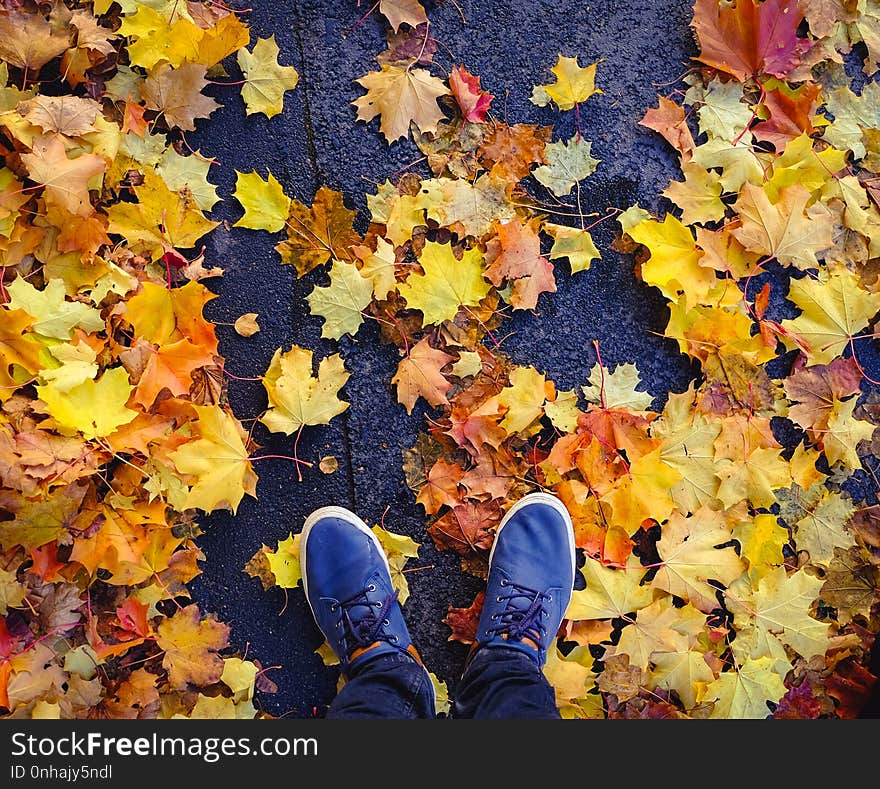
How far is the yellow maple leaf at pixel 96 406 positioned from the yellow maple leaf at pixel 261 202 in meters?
0.53

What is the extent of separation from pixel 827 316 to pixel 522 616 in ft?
3.85

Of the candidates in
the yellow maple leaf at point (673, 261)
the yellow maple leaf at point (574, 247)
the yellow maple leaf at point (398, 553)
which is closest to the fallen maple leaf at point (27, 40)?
the yellow maple leaf at point (574, 247)

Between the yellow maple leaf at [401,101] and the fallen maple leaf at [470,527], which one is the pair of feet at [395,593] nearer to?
the fallen maple leaf at [470,527]

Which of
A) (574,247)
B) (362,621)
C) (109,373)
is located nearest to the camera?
(109,373)

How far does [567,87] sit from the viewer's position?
1.99m

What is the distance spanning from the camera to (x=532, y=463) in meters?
1.94

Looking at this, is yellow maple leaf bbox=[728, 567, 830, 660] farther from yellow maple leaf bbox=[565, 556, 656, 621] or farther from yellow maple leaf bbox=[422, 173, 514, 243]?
yellow maple leaf bbox=[422, 173, 514, 243]

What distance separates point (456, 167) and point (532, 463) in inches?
32.9

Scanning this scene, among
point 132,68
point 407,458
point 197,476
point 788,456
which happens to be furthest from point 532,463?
point 132,68

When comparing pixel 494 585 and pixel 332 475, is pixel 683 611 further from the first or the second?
pixel 332 475

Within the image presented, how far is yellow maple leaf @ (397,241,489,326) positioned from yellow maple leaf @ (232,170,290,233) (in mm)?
393

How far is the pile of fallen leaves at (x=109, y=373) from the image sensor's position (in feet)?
5.79

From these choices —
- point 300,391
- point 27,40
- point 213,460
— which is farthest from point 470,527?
point 27,40

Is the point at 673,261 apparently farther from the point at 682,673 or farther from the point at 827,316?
the point at 682,673
